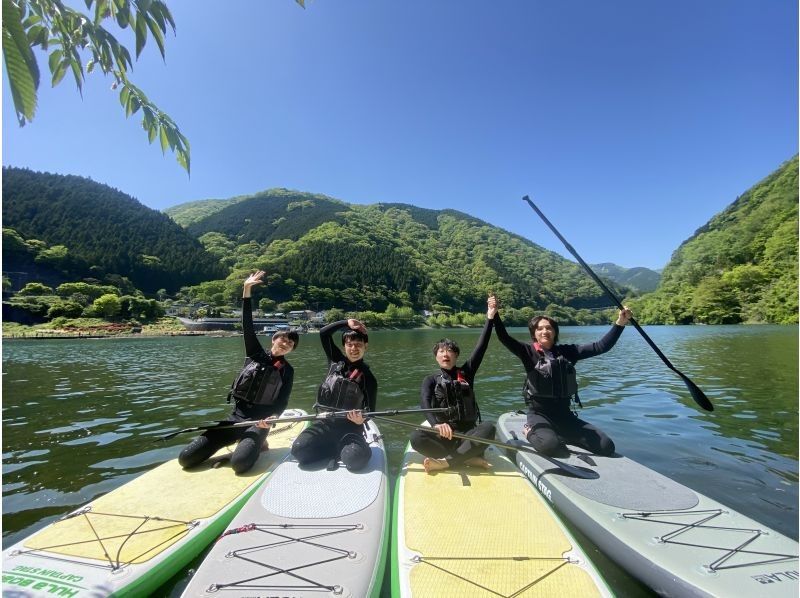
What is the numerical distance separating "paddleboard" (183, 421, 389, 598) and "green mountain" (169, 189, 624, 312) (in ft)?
397

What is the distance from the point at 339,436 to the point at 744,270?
89.0 metres

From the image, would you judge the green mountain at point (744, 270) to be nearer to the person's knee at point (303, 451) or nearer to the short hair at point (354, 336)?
the short hair at point (354, 336)

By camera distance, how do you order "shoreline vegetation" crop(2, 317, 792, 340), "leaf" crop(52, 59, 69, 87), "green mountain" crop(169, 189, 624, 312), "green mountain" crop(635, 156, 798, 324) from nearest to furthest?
1. "leaf" crop(52, 59, 69, 87)
2. "shoreline vegetation" crop(2, 317, 792, 340)
3. "green mountain" crop(635, 156, 798, 324)
4. "green mountain" crop(169, 189, 624, 312)

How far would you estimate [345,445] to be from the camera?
6.88 m

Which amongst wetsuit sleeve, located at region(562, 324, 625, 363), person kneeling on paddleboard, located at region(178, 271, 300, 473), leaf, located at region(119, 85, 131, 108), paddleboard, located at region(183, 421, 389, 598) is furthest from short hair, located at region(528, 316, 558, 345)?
leaf, located at region(119, 85, 131, 108)

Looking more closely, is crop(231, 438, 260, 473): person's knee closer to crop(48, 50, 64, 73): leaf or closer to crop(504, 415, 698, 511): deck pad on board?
crop(504, 415, 698, 511): deck pad on board

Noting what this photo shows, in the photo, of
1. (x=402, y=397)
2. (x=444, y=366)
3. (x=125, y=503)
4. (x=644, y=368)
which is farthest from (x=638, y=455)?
(x=644, y=368)

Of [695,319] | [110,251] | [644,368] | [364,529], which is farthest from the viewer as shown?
[110,251]

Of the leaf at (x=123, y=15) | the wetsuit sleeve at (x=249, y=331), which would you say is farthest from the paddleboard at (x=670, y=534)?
the leaf at (x=123, y=15)

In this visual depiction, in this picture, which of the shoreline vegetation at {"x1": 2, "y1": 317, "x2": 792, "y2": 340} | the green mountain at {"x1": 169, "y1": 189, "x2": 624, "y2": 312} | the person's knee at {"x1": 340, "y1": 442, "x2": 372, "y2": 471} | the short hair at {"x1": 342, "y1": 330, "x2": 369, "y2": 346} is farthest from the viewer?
the green mountain at {"x1": 169, "y1": 189, "x2": 624, "y2": 312}

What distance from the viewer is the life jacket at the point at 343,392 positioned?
7113 mm

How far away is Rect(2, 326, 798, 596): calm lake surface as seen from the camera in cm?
696

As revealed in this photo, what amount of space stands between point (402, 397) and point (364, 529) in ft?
33.4

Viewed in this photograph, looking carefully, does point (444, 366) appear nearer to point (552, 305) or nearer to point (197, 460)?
point (197, 460)
